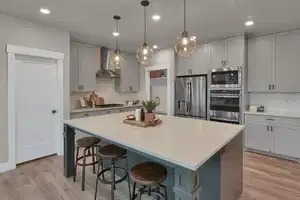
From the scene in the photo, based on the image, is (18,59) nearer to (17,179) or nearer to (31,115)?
(31,115)

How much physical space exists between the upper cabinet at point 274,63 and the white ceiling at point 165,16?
0.24 metres

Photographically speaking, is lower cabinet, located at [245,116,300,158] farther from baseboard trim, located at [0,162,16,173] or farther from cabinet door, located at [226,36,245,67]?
baseboard trim, located at [0,162,16,173]

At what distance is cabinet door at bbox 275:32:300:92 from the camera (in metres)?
3.67

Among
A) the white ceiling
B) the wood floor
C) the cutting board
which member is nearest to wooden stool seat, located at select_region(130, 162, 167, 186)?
the cutting board

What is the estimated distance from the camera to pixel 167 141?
170 centimetres

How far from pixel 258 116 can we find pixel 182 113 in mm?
1844

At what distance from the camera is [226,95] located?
4262mm

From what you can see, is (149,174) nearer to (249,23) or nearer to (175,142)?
(175,142)

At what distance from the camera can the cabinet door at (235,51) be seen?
403 centimetres

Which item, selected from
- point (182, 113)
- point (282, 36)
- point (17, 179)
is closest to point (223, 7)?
point (282, 36)

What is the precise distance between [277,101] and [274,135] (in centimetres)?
90

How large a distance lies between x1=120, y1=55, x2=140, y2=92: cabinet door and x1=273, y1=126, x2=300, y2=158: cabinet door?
403cm

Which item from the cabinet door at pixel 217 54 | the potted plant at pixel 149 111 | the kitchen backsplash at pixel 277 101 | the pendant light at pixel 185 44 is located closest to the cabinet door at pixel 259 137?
the kitchen backsplash at pixel 277 101

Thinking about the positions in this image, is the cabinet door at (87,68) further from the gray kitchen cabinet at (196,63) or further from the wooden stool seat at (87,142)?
the gray kitchen cabinet at (196,63)
